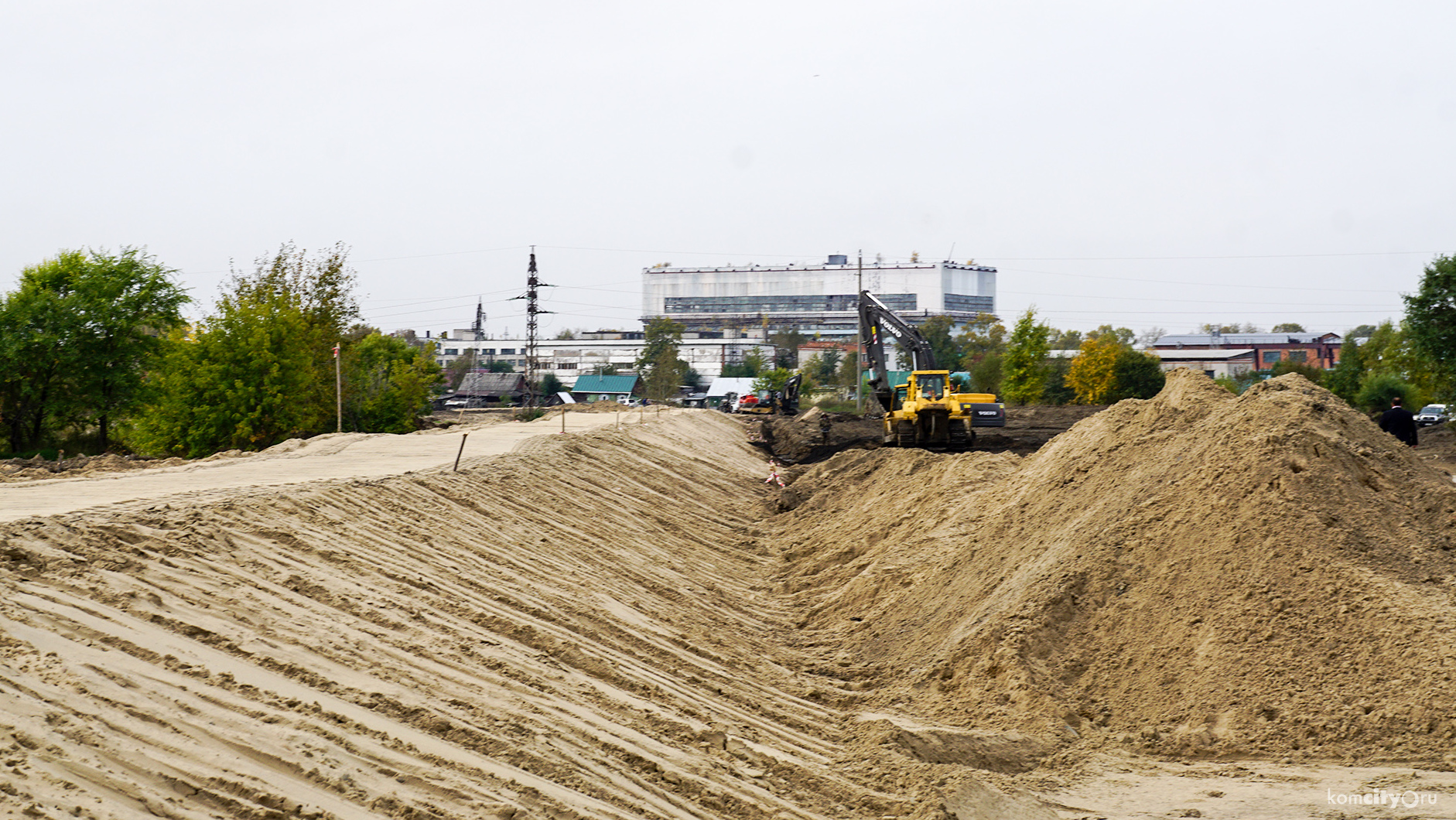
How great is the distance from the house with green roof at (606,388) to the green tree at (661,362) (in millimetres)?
1509

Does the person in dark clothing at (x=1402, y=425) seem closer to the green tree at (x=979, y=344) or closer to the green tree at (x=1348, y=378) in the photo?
the green tree at (x=1348, y=378)

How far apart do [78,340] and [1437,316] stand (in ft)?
137

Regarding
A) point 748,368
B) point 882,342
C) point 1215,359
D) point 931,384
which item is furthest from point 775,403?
point 748,368

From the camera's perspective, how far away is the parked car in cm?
4438

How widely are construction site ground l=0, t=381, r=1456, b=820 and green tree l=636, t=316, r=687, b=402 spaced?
5996cm

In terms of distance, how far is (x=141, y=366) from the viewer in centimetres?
3375

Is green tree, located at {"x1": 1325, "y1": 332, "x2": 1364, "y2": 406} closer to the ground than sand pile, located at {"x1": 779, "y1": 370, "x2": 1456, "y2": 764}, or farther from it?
farther from it

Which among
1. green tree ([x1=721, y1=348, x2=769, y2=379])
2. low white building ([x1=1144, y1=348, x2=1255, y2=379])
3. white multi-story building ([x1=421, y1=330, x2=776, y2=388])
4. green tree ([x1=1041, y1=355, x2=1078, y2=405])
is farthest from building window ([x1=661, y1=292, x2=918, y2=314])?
green tree ([x1=1041, y1=355, x2=1078, y2=405])

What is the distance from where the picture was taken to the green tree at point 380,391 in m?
40.3

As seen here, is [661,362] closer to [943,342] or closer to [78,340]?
[943,342]

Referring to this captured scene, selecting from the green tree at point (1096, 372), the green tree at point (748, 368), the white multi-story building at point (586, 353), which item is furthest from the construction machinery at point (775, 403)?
the white multi-story building at point (586, 353)

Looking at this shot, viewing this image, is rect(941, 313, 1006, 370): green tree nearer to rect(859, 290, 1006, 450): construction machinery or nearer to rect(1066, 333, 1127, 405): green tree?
rect(1066, 333, 1127, 405): green tree

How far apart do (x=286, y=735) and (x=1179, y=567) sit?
650 cm

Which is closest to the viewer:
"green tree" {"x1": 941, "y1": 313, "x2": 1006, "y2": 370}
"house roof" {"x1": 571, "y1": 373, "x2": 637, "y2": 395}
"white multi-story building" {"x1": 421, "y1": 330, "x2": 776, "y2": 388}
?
"green tree" {"x1": 941, "y1": 313, "x2": 1006, "y2": 370}
